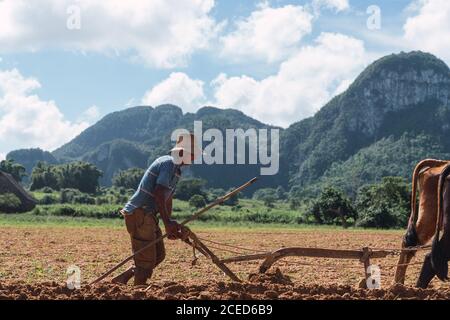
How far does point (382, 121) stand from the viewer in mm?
150625

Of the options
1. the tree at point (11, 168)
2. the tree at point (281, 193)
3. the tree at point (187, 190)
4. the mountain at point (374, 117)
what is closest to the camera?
the tree at point (187, 190)

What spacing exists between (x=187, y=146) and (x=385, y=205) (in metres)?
35.7

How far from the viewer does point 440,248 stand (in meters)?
7.59

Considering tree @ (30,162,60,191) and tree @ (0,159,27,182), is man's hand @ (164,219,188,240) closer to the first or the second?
tree @ (0,159,27,182)

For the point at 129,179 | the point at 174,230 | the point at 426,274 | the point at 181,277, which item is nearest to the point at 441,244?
the point at 426,274

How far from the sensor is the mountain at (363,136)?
408ft

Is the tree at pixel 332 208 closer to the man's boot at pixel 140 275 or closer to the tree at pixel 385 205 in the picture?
the tree at pixel 385 205

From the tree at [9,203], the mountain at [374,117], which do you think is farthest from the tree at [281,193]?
the tree at [9,203]

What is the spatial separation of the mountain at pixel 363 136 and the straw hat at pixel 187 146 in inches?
4243

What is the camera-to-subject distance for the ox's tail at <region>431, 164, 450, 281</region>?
24.6 ft

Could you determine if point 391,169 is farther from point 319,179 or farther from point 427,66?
point 427,66

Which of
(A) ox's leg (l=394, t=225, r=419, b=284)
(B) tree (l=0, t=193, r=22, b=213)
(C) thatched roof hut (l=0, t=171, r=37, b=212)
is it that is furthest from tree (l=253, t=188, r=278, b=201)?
(A) ox's leg (l=394, t=225, r=419, b=284)

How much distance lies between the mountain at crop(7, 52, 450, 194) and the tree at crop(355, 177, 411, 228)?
69566 millimetres
